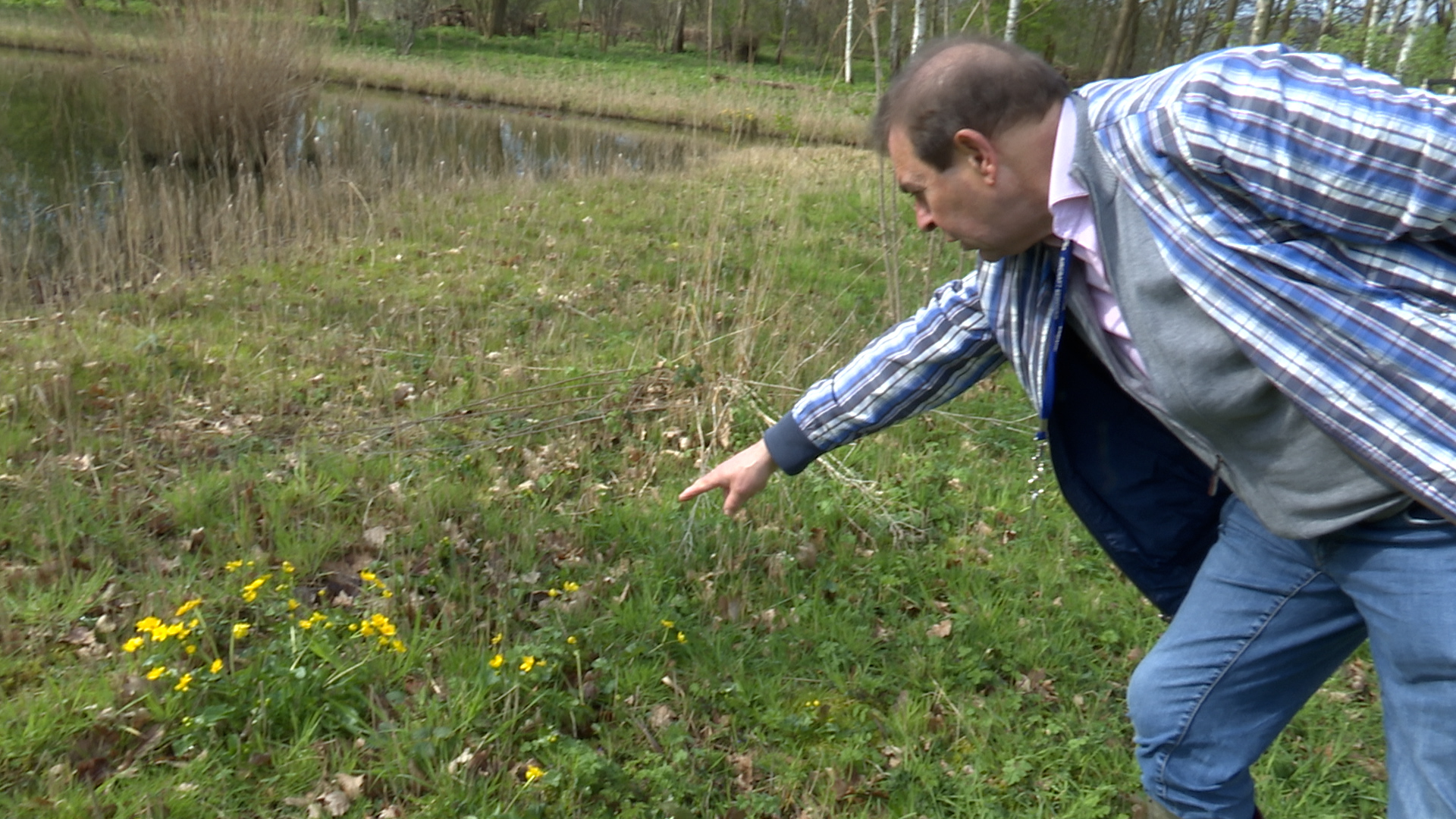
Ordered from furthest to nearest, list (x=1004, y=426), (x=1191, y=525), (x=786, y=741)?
(x=1004, y=426) < (x=786, y=741) < (x=1191, y=525)

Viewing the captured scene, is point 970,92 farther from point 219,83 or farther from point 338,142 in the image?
point 338,142

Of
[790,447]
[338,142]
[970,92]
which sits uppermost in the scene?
[970,92]

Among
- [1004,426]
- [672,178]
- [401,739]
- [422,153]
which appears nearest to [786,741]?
[401,739]

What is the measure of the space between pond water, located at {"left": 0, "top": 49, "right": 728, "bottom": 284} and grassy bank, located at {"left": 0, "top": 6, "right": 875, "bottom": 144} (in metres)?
0.44

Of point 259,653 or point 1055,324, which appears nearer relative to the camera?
point 1055,324

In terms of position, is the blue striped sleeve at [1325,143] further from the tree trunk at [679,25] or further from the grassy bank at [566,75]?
the tree trunk at [679,25]

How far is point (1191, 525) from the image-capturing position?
2344mm

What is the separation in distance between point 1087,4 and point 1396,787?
947 inches

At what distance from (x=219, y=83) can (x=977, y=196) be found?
39.1ft

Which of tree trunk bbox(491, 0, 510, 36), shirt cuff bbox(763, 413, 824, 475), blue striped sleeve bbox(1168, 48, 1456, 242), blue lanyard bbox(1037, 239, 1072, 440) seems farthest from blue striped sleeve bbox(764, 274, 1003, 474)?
tree trunk bbox(491, 0, 510, 36)

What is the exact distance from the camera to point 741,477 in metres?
2.59

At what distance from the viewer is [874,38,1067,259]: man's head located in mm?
1872

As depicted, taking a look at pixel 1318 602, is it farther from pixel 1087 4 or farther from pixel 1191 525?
pixel 1087 4

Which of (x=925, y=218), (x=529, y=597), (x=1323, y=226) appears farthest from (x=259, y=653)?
(x=1323, y=226)
